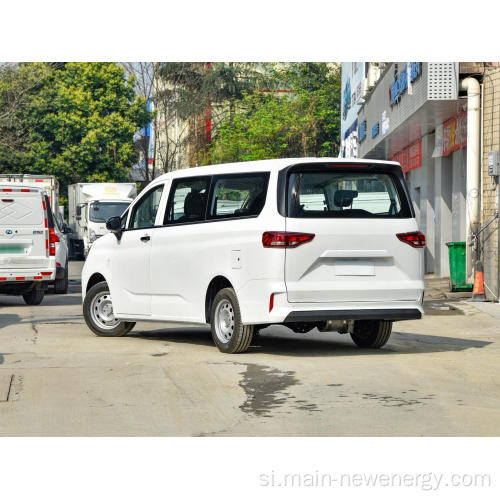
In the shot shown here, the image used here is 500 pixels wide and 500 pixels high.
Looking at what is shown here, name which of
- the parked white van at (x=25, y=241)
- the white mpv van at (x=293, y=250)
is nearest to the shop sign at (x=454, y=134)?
the parked white van at (x=25, y=241)

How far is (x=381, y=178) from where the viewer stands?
1141 cm

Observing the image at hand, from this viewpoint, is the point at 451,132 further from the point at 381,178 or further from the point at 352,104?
the point at 352,104

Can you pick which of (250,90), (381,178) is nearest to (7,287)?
(381,178)

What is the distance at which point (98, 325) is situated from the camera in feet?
44.6

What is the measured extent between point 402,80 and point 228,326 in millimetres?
15850

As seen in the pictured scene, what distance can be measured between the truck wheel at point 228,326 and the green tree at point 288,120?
46015 mm

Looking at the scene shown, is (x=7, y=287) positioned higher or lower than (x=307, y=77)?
lower

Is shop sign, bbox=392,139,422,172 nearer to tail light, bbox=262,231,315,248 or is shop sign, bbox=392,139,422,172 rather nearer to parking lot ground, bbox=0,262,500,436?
parking lot ground, bbox=0,262,500,436

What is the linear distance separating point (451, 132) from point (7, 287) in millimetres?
10890

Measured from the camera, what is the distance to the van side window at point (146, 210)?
12.8 meters

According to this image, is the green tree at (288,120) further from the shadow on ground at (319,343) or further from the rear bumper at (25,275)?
the shadow on ground at (319,343)

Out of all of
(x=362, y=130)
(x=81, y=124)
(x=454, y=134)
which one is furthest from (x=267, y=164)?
(x=81, y=124)

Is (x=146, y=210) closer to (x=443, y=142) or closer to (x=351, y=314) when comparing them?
(x=351, y=314)

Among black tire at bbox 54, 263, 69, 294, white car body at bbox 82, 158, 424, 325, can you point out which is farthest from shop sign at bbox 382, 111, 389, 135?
white car body at bbox 82, 158, 424, 325
